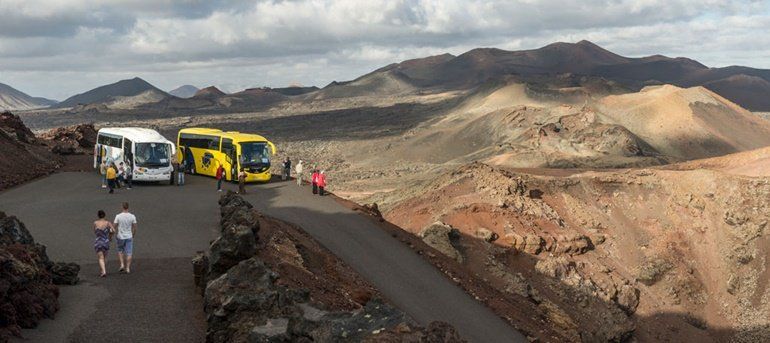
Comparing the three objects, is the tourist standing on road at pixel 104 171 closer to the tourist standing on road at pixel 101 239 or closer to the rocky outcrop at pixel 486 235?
the tourist standing on road at pixel 101 239

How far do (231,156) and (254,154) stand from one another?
3.82ft

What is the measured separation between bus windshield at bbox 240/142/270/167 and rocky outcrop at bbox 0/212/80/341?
63.1ft

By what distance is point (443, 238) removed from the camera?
28.7 m

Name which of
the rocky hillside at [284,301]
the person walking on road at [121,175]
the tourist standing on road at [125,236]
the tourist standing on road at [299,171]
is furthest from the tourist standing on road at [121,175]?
the tourist standing on road at [125,236]

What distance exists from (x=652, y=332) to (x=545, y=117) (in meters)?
47.6

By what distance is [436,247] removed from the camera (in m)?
28.4

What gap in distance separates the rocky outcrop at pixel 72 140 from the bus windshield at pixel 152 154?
14.6 meters

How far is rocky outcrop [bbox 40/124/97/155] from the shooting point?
45.7 meters

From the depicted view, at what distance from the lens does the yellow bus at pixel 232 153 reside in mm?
34844

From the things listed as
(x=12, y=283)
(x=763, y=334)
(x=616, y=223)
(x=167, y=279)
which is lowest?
(x=763, y=334)

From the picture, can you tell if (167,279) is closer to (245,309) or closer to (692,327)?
(245,309)

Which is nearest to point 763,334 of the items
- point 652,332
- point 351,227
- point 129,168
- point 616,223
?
point 652,332

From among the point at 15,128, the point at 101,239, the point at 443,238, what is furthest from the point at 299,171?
the point at 15,128

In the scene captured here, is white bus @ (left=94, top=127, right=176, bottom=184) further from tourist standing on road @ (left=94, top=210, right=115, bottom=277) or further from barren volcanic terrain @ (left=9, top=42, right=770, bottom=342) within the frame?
tourist standing on road @ (left=94, top=210, right=115, bottom=277)
